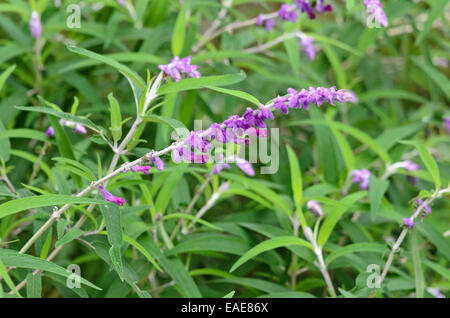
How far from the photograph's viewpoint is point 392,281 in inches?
49.6

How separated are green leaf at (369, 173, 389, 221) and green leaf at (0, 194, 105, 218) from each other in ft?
2.12

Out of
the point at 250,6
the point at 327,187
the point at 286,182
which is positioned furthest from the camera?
the point at 250,6

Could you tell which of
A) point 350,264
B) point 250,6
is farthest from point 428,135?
point 250,6

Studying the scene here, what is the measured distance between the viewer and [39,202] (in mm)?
860

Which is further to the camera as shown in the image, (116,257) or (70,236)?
(70,236)

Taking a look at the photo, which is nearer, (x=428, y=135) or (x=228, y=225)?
(x=228, y=225)

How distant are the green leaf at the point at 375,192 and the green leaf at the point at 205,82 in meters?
0.51

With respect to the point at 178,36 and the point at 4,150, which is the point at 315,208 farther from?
the point at 4,150

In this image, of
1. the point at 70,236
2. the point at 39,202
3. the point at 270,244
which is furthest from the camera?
the point at 270,244

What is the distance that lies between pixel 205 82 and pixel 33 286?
47cm

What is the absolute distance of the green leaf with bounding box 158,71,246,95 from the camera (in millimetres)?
903

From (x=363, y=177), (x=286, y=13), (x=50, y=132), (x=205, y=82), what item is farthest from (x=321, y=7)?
(x=50, y=132)

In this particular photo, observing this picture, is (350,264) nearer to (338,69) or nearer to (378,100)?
(338,69)
